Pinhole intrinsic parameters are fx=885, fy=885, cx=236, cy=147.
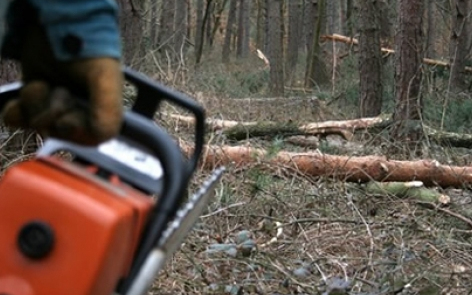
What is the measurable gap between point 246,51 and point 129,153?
40764 mm

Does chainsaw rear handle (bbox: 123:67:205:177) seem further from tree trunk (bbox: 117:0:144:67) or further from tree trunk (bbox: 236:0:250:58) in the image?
tree trunk (bbox: 236:0:250:58)

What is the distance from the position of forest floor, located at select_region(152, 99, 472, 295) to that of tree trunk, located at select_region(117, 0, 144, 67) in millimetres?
1241

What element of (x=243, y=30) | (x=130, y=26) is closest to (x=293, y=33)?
(x=243, y=30)

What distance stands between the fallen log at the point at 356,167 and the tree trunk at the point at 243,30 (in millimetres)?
32310

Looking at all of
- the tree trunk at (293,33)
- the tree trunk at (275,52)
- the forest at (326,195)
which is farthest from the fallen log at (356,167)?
the tree trunk at (293,33)

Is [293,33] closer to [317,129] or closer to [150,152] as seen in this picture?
[317,129]

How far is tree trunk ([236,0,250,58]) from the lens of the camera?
39.8m

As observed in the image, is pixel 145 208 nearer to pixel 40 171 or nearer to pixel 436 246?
pixel 40 171

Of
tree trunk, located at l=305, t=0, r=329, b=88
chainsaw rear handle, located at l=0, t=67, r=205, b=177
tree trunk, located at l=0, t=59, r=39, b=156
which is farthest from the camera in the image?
tree trunk, located at l=305, t=0, r=329, b=88

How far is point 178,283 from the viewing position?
3.90 meters

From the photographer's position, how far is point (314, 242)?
462cm

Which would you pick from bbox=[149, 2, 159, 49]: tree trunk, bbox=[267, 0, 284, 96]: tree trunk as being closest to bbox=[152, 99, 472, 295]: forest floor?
bbox=[149, 2, 159, 49]: tree trunk

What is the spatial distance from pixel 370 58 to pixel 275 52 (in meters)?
7.89

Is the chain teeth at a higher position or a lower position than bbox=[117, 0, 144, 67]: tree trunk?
higher
